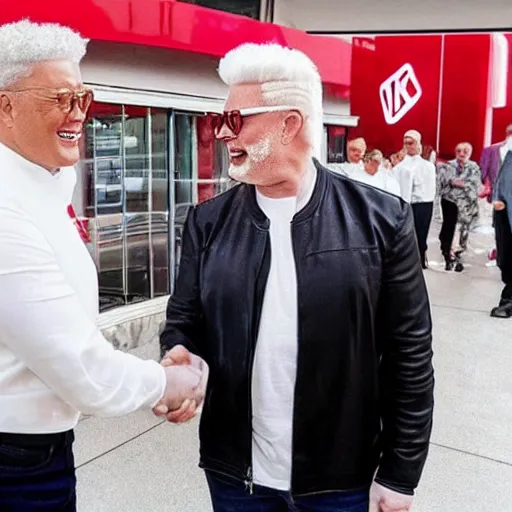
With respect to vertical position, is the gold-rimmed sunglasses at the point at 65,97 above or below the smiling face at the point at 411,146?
below

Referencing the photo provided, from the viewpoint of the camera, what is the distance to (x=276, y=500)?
1453mm

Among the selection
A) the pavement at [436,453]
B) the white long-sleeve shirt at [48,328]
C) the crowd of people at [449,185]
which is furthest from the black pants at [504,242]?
the white long-sleeve shirt at [48,328]

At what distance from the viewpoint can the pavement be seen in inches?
109

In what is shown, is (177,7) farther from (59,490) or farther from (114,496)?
(59,490)

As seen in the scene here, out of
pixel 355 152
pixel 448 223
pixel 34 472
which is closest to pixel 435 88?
pixel 448 223

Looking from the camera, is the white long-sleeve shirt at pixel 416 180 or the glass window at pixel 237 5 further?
the white long-sleeve shirt at pixel 416 180

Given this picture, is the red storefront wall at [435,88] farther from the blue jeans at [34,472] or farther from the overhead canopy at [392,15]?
the blue jeans at [34,472]

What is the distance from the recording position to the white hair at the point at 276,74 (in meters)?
1.35

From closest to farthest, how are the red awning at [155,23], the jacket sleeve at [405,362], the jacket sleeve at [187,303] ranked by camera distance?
the jacket sleeve at [405,362] → the jacket sleeve at [187,303] → the red awning at [155,23]

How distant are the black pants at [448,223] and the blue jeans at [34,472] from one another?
7273mm

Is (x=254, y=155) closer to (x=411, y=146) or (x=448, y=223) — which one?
(x=411, y=146)

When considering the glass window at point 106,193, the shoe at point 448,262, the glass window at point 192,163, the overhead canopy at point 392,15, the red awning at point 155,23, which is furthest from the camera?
the shoe at point 448,262

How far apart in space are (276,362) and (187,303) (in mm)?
287

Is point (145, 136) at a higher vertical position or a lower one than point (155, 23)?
lower
